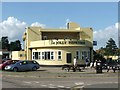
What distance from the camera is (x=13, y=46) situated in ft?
547

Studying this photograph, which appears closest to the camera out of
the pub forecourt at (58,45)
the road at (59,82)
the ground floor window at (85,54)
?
the road at (59,82)

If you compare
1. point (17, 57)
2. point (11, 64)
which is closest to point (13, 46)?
point (17, 57)

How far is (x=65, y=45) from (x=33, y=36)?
11.5 metres

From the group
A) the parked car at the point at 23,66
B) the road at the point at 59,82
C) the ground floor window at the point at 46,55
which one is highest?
A: the ground floor window at the point at 46,55

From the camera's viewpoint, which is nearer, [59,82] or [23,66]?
[59,82]

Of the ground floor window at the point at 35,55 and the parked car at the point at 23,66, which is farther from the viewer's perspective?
the ground floor window at the point at 35,55

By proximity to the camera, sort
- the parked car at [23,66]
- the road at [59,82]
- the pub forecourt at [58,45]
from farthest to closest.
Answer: the pub forecourt at [58,45] < the parked car at [23,66] < the road at [59,82]

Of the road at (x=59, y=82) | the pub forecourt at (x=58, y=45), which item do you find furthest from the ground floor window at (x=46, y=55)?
the road at (x=59, y=82)

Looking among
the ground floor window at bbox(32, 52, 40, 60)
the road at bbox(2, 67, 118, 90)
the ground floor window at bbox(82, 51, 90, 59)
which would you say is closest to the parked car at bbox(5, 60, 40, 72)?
the road at bbox(2, 67, 118, 90)

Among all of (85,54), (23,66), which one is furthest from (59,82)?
(85,54)

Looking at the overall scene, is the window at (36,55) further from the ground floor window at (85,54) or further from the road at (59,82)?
the road at (59,82)

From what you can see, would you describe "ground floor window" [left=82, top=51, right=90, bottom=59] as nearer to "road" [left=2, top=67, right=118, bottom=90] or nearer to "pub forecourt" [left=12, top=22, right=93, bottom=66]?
"pub forecourt" [left=12, top=22, right=93, bottom=66]

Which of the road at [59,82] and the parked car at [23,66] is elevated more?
the parked car at [23,66]

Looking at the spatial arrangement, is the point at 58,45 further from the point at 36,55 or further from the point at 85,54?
the point at 36,55
